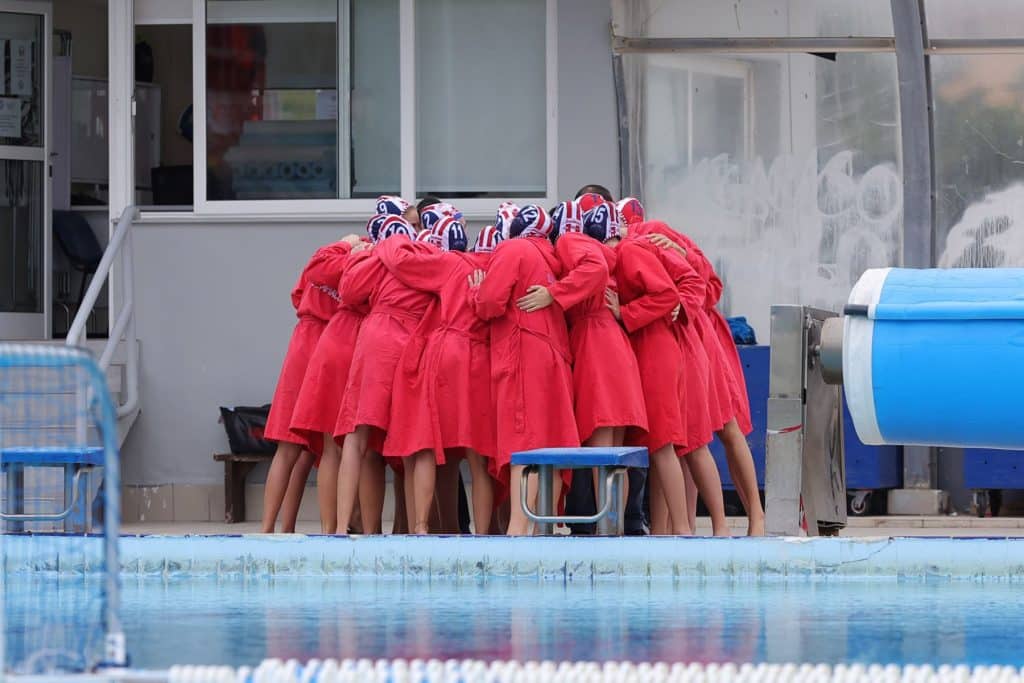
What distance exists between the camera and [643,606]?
6.21 meters

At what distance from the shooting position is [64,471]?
814 cm

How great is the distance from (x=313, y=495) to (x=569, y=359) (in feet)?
12.6

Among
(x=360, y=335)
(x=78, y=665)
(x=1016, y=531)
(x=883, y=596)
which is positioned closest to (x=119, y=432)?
(x=360, y=335)

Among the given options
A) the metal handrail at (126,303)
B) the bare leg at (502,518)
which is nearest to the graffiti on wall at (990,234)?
the bare leg at (502,518)

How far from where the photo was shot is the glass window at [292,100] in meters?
12.0

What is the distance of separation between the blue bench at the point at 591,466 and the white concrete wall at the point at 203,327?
468 centimetres

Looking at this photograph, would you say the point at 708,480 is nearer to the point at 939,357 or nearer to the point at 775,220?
the point at 939,357

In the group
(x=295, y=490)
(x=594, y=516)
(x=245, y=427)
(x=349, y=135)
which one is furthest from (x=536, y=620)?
(x=349, y=135)

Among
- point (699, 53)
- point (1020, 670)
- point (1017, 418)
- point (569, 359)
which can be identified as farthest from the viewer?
point (699, 53)

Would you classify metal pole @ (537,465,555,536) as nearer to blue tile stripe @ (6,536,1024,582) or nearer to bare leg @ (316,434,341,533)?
blue tile stripe @ (6,536,1024,582)

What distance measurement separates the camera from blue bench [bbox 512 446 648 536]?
7.08 m

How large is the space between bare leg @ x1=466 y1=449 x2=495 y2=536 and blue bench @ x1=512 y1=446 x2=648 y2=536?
90 centimetres

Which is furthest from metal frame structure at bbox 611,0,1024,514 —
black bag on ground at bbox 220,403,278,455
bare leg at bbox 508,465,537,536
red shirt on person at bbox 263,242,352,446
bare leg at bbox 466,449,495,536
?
bare leg at bbox 508,465,537,536

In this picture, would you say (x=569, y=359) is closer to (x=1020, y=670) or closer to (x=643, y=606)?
(x=643, y=606)
